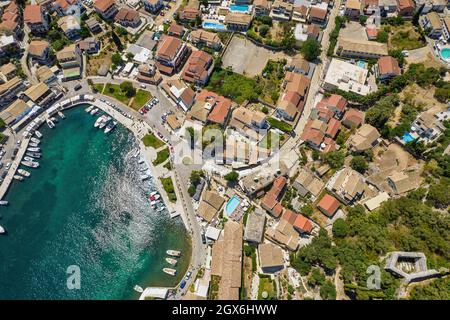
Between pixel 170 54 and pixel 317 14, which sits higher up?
pixel 317 14

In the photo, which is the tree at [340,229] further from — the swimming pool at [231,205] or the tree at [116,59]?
the tree at [116,59]

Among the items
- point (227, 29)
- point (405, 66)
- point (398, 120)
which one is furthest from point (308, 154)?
point (227, 29)

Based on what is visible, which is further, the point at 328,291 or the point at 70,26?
the point at 70,26

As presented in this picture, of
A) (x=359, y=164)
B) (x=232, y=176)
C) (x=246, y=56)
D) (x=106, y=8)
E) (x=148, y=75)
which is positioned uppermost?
(x=106, y=8)

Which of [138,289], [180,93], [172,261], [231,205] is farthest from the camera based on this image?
[180,93]

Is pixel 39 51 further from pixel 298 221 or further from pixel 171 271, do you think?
pixel 298 221

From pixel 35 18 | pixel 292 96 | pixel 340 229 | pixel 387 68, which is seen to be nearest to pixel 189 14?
pixel 292 96

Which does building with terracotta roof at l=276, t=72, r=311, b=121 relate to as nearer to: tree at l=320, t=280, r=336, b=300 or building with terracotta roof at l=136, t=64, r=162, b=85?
building with terracotta roof at l=136, t=64, r=162, b=85

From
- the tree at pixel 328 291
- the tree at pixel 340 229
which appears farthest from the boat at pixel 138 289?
the tree at pixel 340 229
